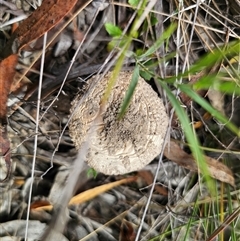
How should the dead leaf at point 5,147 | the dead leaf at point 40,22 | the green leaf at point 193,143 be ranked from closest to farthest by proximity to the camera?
the green leaf at point 193,143
the dead leaf at point 40,22
the dead leaf at point 5,147

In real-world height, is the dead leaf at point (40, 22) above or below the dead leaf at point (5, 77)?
above

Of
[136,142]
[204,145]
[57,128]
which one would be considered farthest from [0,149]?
[204,145]

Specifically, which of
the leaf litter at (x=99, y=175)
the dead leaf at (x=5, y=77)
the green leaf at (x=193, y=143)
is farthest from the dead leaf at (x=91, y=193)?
the green leaf at (x=193, y=143)

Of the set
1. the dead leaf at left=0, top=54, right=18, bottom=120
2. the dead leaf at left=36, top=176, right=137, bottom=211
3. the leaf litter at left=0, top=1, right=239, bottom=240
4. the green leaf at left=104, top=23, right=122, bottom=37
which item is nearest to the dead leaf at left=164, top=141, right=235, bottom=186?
the leaf litter at left=0, top=1, right=239, bottom=240

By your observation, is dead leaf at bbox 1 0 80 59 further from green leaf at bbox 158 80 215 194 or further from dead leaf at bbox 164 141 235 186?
dead leaf at bbox 164 141 235 186

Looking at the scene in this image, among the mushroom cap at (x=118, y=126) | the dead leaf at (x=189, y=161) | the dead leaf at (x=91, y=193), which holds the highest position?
the mushroom cap at (x=118, y=126)

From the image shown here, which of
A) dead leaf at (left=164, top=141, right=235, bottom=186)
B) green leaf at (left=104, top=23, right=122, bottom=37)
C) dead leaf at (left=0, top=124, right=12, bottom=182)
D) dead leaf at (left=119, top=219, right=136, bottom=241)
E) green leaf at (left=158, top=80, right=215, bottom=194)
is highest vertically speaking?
green leaf at (left=104, top=23, right=122, bottom=37)

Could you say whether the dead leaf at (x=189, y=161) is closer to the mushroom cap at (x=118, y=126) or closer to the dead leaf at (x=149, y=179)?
the dead leaf at (x=149, y=179)
